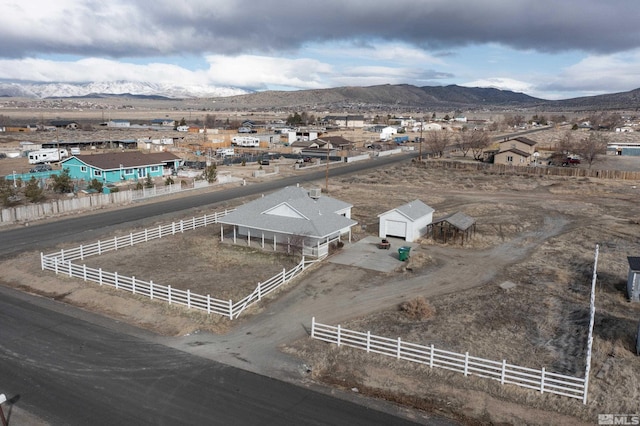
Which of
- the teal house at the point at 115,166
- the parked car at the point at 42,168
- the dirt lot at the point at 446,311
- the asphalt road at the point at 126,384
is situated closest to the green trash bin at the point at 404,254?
the dirt lot at the point at 446,311

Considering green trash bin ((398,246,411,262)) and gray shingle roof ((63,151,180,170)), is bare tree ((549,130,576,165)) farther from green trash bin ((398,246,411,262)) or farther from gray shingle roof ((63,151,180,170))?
gray shingle roof ((63,151,180,170))

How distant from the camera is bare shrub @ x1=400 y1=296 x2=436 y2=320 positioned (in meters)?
24.5

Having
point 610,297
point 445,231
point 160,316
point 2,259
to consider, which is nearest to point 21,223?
point 2,259

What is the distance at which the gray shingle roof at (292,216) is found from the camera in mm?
35000

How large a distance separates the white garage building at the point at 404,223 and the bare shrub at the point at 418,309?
1405 cm

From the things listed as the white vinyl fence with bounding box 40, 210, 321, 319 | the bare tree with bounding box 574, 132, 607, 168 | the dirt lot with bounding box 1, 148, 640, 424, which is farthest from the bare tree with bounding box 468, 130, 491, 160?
the white vinyl fence with bounding box 40, 210, 321, 319

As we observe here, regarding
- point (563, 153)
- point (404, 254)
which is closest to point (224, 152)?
point (563, 153)

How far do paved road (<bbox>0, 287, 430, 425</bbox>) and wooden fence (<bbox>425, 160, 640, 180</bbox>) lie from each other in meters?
68.4

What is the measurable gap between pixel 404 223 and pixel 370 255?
567cm

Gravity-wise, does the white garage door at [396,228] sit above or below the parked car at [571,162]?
below

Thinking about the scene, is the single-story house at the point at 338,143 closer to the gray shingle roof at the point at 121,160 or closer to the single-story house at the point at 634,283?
the gray shingle roof at the point at 121,160

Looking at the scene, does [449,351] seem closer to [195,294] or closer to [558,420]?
[558,420]

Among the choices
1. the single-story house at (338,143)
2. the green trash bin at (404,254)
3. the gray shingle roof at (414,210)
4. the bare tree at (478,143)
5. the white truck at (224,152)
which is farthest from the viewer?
the single-story house at (338,143)

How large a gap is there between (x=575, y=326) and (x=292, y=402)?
1507 cm
